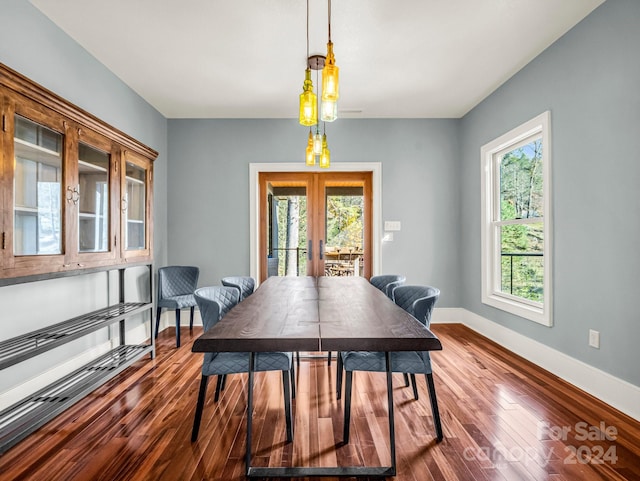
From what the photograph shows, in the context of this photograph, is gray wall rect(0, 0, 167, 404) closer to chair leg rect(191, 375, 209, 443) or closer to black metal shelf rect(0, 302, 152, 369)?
black metal shelf rect(0, 302, 152, 369)

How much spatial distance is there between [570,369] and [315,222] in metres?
3.23

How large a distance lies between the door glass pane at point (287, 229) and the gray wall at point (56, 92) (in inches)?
74.1

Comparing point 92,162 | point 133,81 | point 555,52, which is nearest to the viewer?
point 92,162

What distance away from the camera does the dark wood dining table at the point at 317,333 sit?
1519 mm

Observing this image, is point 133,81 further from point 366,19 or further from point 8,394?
point 8,394

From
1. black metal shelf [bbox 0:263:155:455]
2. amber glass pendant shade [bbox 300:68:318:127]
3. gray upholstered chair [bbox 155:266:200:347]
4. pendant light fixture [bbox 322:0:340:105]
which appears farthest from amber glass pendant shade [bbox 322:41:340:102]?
gray upholstered chair [bbox 155:266:200:347]

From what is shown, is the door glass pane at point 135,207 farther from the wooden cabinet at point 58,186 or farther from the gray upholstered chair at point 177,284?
the gray upholstered chair at point 177,284

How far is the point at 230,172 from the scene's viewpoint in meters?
4.81

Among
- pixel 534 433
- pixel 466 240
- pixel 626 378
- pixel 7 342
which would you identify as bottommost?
pixel 534 433

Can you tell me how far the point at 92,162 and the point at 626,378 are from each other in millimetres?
3991

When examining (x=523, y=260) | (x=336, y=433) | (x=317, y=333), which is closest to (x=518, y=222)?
(x=523, y=260)

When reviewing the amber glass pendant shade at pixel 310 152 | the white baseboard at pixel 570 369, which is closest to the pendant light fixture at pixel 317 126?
the amber glass pendant shade at pixel 310 152

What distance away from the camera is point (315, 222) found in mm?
4977

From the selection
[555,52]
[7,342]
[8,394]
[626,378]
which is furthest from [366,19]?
[8,394]
